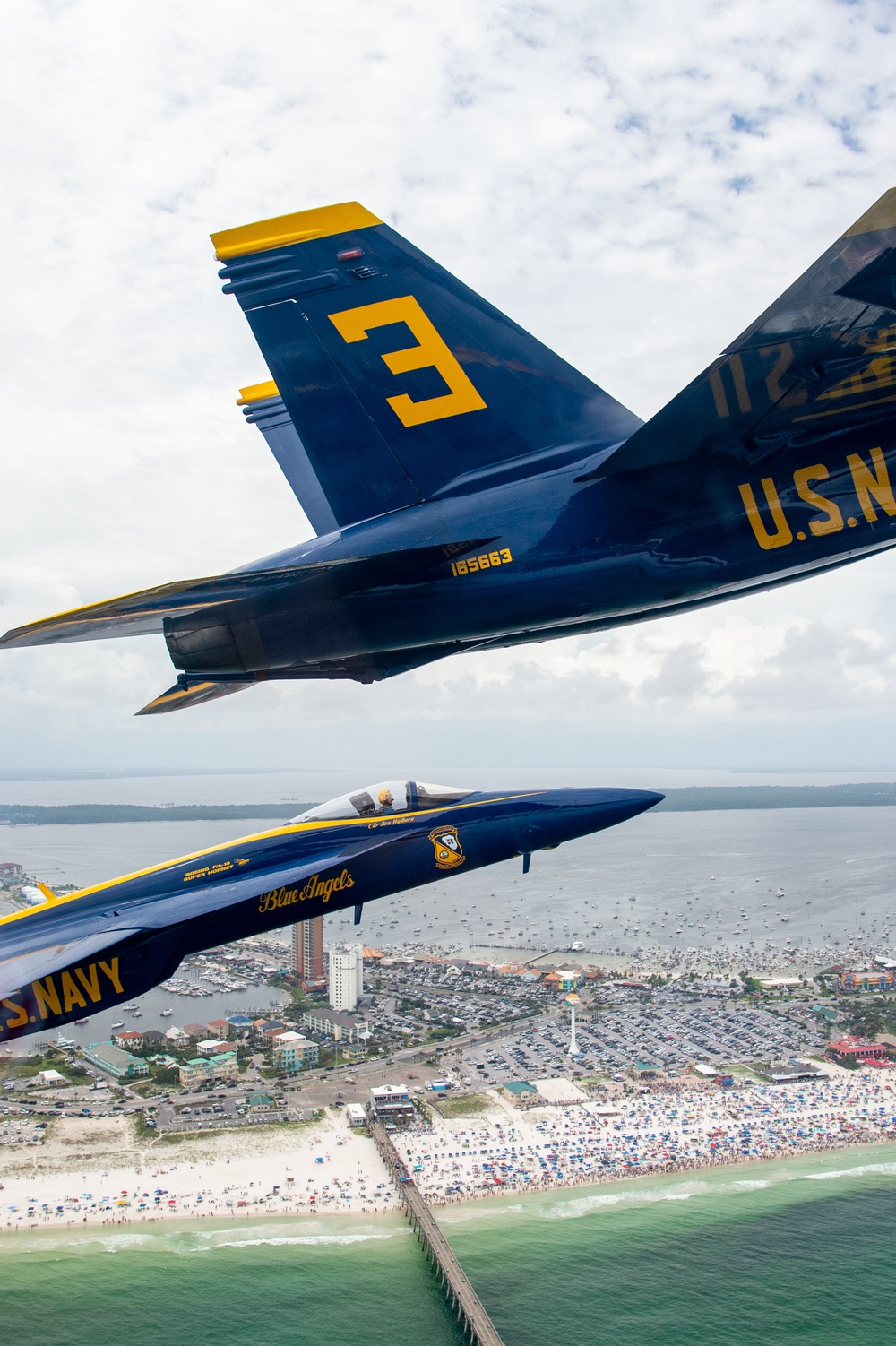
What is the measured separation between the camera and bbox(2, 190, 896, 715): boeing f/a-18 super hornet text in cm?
438

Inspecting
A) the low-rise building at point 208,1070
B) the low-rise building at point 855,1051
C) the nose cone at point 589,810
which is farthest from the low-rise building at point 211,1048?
the nose cone at point 589,810

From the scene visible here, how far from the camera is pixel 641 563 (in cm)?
500

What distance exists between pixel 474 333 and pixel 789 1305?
3101 centimetres

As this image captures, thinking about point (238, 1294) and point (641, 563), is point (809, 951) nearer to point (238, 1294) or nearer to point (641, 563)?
point (238, 1294)

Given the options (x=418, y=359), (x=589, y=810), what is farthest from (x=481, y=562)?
(x=589, y=810)

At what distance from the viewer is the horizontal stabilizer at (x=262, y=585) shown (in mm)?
5016

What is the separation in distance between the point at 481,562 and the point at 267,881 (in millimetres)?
7594

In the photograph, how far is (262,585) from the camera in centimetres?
511

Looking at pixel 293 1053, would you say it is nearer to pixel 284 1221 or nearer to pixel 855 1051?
pixel 284 1221

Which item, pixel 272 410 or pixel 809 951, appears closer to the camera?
pixel 272 410

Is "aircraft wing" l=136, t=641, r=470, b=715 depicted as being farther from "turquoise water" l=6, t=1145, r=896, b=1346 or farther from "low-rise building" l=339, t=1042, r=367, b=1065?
"low-rise building" l=339, t=1042, r=367, b=1065

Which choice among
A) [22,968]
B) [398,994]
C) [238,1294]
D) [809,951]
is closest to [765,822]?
[809,951]

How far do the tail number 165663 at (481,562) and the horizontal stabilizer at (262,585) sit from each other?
66 millimetres

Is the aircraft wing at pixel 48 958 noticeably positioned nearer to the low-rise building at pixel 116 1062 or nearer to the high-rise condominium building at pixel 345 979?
the low-rise building at pixel 116 1062
